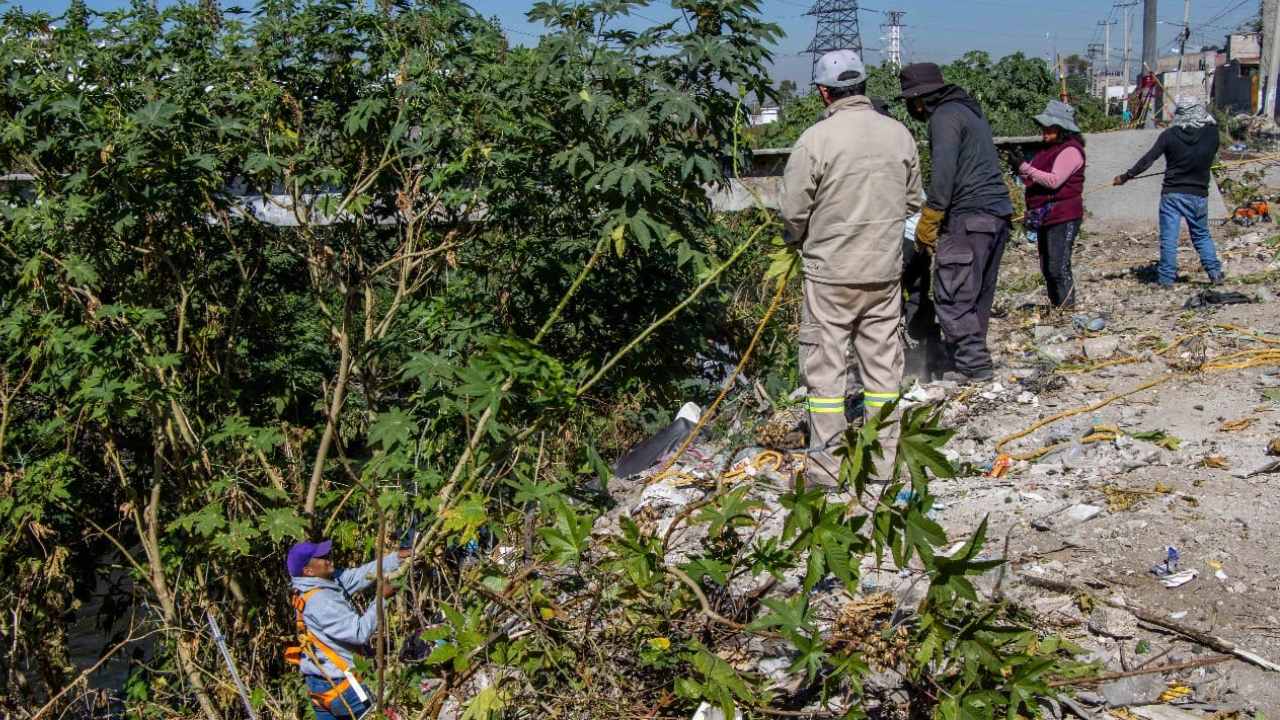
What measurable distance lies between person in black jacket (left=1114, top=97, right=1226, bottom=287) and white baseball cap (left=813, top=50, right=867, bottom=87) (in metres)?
4.31

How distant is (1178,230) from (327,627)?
664 centimetres

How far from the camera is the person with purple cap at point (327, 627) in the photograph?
423cm

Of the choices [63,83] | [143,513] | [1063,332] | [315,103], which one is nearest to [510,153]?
[315,103]

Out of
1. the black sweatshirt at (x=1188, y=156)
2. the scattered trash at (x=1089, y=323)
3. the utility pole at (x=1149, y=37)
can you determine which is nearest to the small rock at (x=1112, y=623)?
the scattered trash at (x=1089, y=323)

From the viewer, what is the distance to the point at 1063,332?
7062 mm

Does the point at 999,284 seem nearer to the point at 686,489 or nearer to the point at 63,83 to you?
the point at 686,489

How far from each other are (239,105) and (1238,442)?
14.7 ft

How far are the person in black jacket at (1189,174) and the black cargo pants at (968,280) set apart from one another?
269 cm

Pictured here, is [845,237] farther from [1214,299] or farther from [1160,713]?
[1214,299]

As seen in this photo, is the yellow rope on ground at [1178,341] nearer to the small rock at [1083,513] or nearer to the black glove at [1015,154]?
the small rock at [1083,513]

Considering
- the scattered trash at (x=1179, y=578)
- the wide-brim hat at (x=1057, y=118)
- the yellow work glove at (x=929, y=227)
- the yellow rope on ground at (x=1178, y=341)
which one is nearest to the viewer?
the scattered trash at (x=1179, y=578)

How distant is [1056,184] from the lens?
694 cm

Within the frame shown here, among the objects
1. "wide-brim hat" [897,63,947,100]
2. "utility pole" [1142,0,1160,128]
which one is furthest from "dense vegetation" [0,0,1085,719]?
"utility pole" [1142,0,1160,128]

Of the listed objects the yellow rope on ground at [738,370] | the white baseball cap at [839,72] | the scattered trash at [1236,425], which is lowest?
the scattered trash at [1236,425]
